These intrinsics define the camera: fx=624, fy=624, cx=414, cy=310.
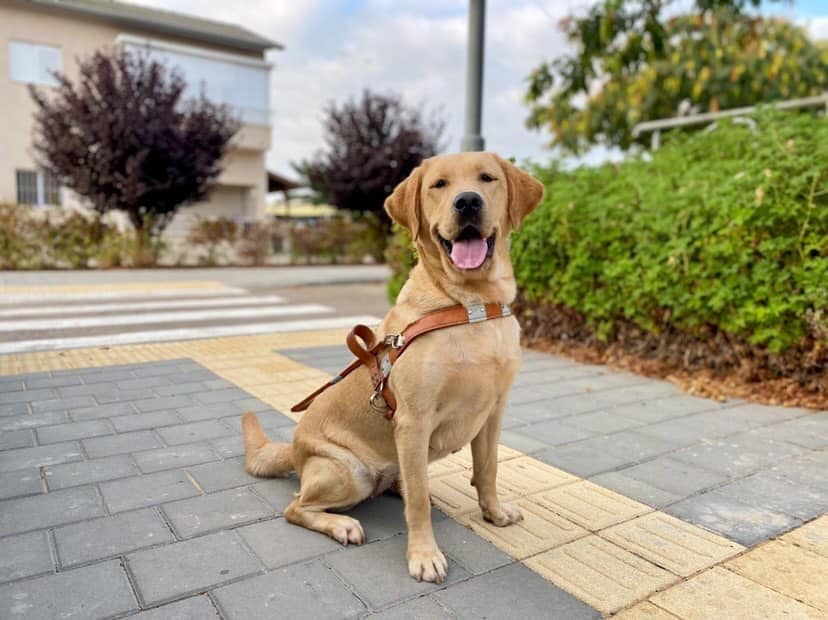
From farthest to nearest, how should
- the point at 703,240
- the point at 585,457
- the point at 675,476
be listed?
the point at 703,240
the point at 585,457
the point at 675,476

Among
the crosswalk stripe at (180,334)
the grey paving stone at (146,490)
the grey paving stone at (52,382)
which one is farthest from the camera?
the crosswalk stripe at (180,334)

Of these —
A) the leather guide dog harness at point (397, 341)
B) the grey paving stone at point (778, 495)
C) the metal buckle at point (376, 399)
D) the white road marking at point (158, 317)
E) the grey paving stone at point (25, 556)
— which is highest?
the leather guide dog harness at point (397, 341)

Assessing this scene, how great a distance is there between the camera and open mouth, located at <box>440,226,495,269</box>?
2.62m

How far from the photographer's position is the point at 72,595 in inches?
90.7

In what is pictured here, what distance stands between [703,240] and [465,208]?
3.74 m

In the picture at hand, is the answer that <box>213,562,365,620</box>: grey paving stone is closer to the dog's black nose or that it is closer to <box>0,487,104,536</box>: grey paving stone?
<box>0,487,104,536</box>: grey paving stone

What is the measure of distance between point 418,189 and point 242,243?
62.2 ft

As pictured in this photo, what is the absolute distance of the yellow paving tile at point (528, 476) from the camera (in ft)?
11.3

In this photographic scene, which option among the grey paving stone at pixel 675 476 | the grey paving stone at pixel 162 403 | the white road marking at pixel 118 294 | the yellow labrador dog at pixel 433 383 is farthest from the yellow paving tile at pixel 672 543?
the white road marking at pixel 118 294

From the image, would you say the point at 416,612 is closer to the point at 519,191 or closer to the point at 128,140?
the point at 519,191

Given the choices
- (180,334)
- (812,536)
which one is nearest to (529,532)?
(812,536)

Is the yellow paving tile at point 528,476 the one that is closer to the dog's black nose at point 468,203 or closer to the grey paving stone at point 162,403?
the dog's black nose at point 468,203

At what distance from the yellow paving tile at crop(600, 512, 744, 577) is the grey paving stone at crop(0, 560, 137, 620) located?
2046 millimetres

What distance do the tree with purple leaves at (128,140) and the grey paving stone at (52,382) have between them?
13.5m
